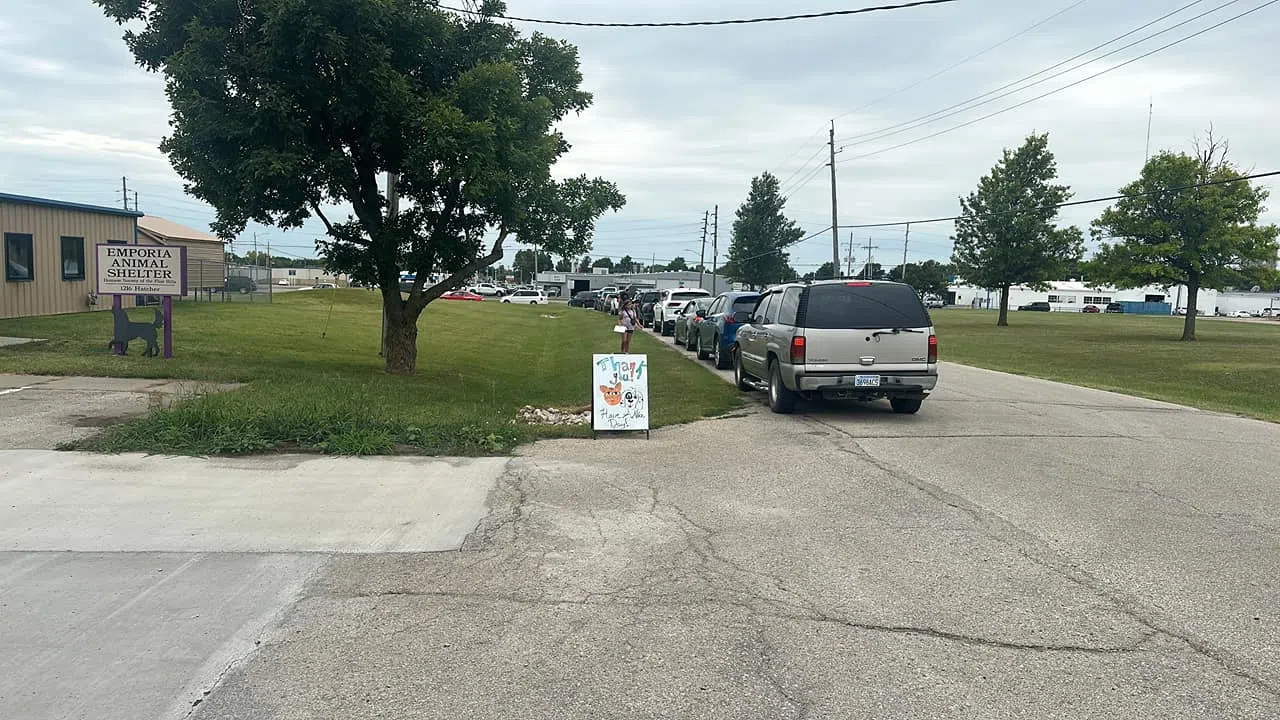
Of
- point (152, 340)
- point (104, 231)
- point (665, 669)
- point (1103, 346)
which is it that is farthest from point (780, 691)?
point (1103, 346)

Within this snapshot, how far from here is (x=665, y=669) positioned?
4355 millimetres

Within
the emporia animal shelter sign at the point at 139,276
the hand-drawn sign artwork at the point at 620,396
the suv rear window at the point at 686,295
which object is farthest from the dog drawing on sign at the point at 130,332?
the suv rear window at the point at 686,295

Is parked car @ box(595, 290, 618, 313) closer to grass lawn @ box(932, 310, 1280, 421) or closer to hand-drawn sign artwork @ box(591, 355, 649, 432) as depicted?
grass lawn @ box(932, 310, 1280, 421)

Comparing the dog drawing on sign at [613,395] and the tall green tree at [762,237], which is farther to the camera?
the tall green tree at [762,237]

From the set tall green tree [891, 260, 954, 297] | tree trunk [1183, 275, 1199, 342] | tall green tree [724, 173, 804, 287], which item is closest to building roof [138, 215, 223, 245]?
tree trunk [1183, 275, 1199, 342]

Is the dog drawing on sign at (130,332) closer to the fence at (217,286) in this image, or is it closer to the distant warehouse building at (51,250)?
the distant warehouse building at (51,250)

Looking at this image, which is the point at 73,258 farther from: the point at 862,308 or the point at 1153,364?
the point at 1153,364

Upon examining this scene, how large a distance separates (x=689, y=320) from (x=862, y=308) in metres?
13.7

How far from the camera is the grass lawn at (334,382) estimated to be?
942 centimetres

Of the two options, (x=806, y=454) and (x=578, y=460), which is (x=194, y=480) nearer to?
(x=578, y=460)

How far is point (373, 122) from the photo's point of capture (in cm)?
1405

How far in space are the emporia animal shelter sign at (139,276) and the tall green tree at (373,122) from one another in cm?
143

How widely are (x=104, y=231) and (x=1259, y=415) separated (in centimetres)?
2801

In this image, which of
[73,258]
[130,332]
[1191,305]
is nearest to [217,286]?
[73,258]
